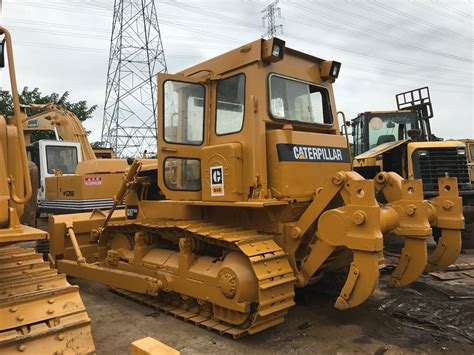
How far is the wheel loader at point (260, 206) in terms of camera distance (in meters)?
4.00

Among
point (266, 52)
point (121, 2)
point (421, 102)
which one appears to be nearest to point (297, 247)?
point (266, 52)

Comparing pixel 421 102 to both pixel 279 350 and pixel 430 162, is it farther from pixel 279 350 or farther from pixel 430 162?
pixel 279 350

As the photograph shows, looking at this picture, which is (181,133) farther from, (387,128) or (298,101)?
(387,128)

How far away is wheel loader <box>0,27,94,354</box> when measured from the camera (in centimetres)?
243

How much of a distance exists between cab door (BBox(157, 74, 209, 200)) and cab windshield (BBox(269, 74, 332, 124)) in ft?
2.86

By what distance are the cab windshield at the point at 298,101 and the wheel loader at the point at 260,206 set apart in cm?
2

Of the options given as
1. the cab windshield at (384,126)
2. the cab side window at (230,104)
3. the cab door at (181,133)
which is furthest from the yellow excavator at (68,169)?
the cab windshield at (384,126)

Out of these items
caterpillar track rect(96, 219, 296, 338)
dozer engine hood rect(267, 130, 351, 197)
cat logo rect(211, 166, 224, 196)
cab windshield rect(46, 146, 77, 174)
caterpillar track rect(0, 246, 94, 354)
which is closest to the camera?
caterpillar track rect(0, 246, 94, 354)

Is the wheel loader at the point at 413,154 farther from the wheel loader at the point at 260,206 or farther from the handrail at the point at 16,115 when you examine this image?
the handrail at the point at 16,115

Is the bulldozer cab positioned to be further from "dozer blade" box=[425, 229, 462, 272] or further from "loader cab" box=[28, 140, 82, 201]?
"loader cab" box=[28, 140, 82, 201]

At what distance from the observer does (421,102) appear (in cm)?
1062

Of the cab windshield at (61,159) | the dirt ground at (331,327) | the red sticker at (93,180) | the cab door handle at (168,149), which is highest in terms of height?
the cab windshield at (61,159)

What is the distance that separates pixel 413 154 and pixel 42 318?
7574 millimetres

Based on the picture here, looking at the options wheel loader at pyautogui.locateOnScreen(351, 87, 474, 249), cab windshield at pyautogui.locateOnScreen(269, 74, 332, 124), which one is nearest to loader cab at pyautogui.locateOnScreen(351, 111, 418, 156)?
wheel loader at pyautogui.locateOnScreen(351, 87, 474, 249)
